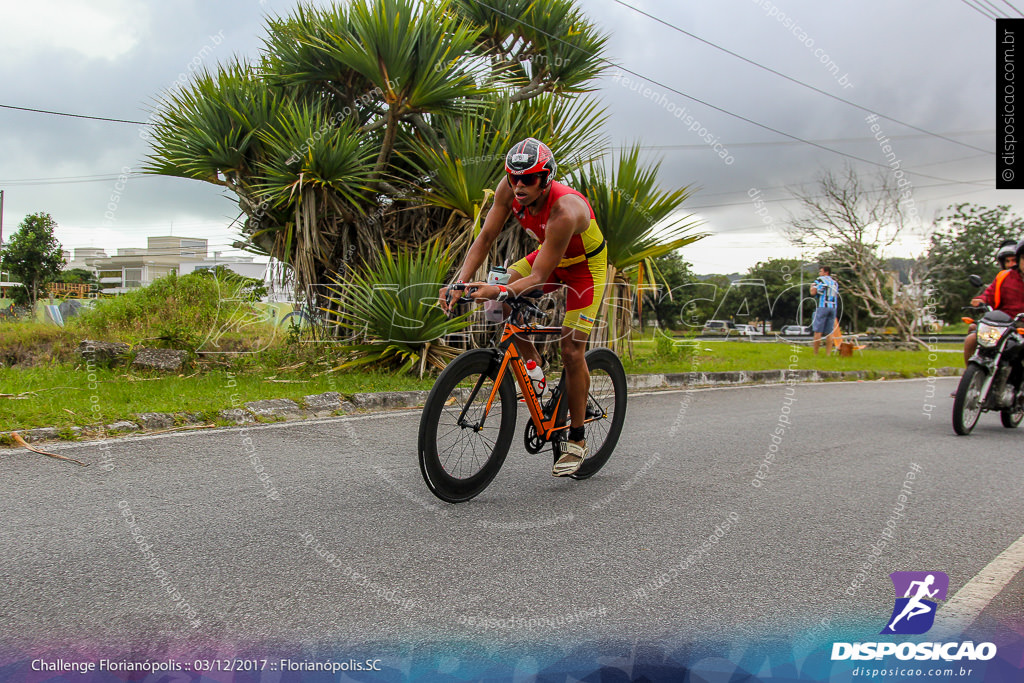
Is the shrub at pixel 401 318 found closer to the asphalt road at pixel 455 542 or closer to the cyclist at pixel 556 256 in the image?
the asphalt road at pixel 455 542

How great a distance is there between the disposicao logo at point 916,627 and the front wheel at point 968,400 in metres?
3.99

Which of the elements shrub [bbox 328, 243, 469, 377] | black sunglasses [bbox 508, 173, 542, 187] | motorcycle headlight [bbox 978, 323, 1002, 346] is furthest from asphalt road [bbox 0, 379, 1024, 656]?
shrub [bbox 328, 243, 469, 377]

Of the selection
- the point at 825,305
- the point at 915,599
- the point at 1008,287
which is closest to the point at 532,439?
the point at 915,599

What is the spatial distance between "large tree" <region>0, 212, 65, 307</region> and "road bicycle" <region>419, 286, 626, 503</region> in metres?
15.2

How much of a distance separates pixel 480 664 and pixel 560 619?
40cm

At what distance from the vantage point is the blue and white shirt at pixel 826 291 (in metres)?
13.9

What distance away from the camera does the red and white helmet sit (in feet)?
12.1

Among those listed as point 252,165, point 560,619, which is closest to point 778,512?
point 560,619

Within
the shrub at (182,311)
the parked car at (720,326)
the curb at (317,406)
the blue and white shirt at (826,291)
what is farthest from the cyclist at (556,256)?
the parked car at (720,326)

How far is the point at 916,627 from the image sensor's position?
253 centimetres

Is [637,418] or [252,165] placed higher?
[252,165]

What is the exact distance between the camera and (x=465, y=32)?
9.77 m

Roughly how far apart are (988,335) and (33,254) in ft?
58.1

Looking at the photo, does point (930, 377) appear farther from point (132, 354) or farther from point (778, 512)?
Answer: point (132, 354)
